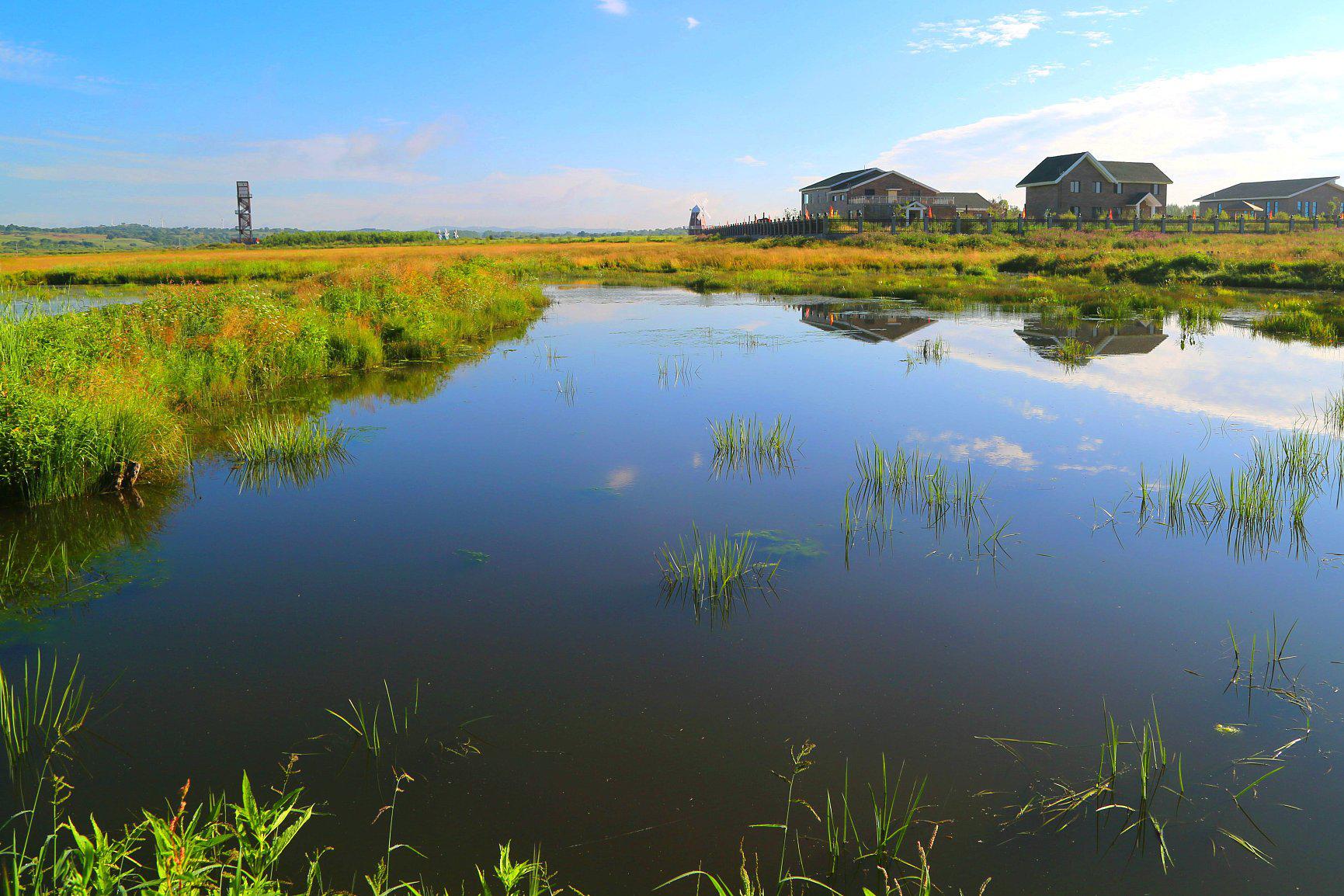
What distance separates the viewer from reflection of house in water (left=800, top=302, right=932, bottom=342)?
2005cm

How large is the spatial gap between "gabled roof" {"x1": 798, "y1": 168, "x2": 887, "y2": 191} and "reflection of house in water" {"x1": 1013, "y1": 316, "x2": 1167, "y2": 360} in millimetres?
43704

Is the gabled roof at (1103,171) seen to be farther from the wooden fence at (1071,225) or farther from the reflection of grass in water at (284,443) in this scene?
the reflection of grass in water at (284,443)

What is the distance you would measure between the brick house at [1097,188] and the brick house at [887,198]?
20.8 ft

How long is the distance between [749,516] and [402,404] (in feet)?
Result: 23.7

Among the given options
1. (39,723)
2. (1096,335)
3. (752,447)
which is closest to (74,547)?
(39,723)

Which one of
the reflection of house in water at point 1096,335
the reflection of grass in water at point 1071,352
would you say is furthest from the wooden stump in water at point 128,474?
the reflection of house in water at point 1096,335

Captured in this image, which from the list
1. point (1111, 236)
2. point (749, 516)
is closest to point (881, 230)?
point (1111, 236)

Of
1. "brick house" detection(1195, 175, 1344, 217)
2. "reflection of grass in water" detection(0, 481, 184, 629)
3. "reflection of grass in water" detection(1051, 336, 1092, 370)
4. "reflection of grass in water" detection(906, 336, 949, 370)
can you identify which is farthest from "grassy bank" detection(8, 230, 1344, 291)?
"reflection of grass in water" detection(0, 481, 184, 629)

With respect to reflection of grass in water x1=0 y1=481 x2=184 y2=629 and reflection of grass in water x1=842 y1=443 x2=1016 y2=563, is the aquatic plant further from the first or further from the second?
reflection of grass in water x1=842 y1=443 x2=1016 y2=563

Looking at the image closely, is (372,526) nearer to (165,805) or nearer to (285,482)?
(285,482)

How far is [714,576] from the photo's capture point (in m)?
6.12

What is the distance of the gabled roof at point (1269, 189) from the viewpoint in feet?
194

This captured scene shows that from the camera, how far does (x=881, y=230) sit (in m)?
49.1

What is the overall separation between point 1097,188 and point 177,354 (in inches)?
2318
